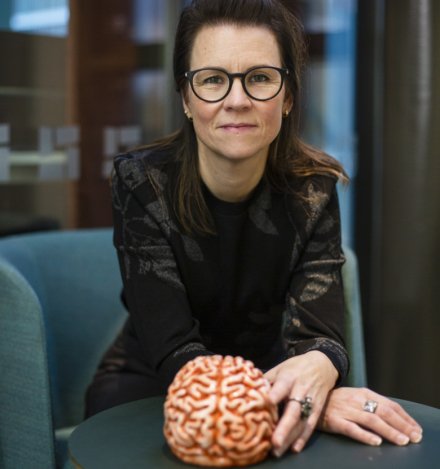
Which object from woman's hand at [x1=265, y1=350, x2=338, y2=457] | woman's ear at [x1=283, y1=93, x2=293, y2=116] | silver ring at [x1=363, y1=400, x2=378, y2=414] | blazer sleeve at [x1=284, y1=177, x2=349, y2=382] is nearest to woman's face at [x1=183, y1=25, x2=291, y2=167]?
woman's ear at [x1=283, y1=93, x2=293, y2=116]

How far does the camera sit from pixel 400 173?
2619mm

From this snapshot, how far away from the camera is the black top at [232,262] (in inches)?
68.0

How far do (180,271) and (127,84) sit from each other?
5.72 feet

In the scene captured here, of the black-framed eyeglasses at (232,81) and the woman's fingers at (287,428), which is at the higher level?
the black-framed eyeglasses at (232,81)

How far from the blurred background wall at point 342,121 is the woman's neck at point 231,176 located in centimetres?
24

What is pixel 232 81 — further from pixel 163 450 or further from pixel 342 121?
pixel 342 121

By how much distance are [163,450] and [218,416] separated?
150 mm

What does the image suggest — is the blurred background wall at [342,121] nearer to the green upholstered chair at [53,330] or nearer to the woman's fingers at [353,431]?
the green upholstered chair at [53,330]

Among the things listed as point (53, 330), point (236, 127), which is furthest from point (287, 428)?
point (53, 330)

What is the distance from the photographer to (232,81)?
162 cm

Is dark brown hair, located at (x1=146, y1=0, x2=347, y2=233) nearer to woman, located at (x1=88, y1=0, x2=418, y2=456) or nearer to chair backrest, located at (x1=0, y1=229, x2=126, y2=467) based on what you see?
woman, located at (x1=88, y1=0, x2=418, y2=456)

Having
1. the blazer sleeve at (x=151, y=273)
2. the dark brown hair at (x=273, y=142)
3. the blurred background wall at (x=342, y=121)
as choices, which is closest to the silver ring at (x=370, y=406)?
the blazer sleeve at (x=151, y=273)

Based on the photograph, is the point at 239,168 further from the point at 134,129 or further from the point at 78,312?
the point at 134,129

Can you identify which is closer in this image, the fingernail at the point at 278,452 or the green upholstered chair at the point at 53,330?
the fingernail at the point at 278,452
